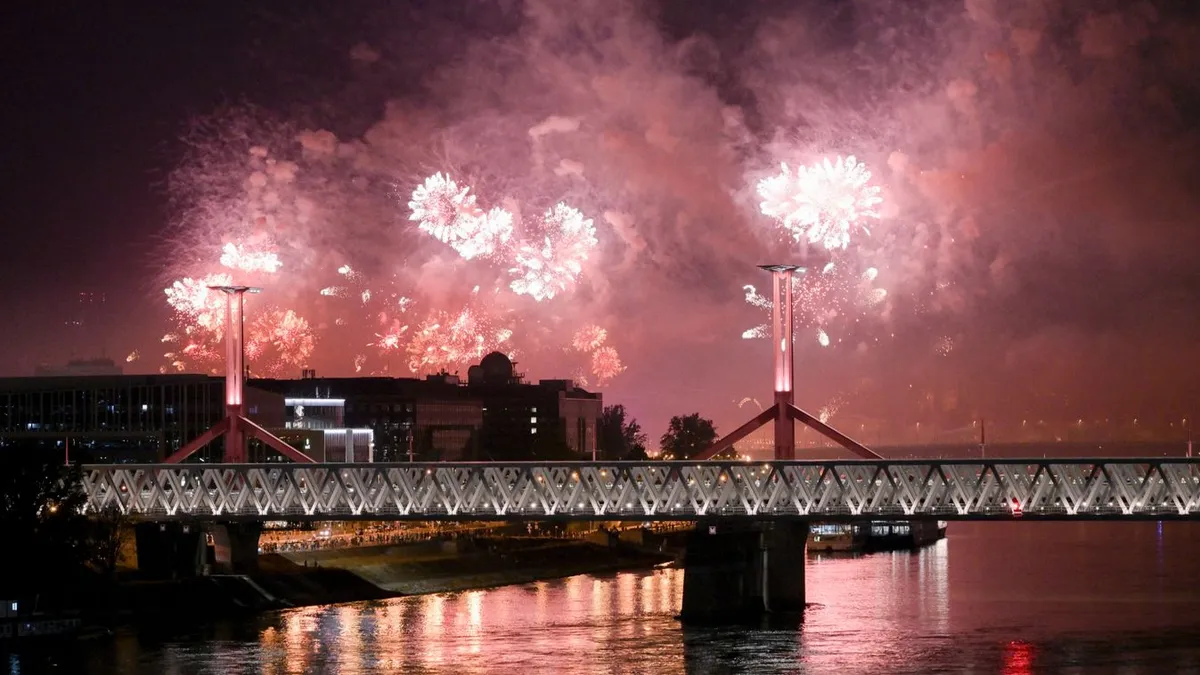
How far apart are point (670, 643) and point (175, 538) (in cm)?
3096

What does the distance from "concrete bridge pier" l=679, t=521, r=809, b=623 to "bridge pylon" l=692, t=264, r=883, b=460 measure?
13.6 feet

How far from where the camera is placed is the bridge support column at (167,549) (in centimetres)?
11100

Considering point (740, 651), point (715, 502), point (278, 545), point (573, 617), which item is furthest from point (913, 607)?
point (278, 545)

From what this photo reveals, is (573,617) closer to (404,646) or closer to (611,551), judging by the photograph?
(404,646)

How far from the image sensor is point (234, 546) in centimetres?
11588

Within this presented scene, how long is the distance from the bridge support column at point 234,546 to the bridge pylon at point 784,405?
89.7 feet

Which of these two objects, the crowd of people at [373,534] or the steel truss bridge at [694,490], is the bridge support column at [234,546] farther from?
the crowd of people at [373,534]

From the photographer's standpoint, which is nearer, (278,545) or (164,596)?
(164,596)

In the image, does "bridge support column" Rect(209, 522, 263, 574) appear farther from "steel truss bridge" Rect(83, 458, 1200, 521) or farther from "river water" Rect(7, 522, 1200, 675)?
"river water" Rect(7, 522, 1200, 675)

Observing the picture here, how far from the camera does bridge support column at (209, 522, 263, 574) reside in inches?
4530

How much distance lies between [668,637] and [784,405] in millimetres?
13399

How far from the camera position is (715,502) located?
386 feet

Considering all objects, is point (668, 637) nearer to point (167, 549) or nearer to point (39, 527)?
point (167, 549)

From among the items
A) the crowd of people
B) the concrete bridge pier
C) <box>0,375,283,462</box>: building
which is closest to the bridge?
the concrete bridge pier
